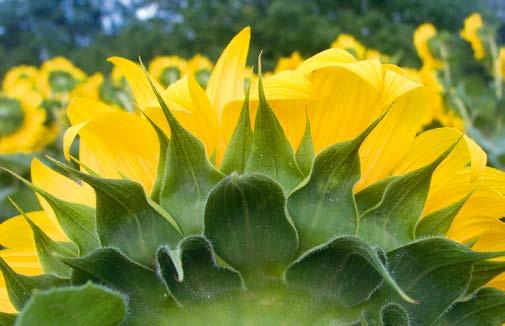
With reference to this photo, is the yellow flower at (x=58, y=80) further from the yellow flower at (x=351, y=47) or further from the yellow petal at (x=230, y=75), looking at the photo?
the yellow petal at (x=230, y=75)

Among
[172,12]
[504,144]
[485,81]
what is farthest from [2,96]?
[172,12]

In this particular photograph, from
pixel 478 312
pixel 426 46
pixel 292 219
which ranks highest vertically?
pixel 292 219

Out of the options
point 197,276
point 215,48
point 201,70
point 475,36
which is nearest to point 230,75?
point 197,276

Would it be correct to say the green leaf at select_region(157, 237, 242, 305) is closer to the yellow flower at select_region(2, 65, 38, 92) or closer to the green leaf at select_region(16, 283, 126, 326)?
the green leaf at select_region(16, 283, 126, 326)

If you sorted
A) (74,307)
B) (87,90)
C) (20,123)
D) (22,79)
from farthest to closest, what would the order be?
(22,79) → (87,90) → (20,123) → (74,307)

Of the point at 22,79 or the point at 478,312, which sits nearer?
the point at 478,312

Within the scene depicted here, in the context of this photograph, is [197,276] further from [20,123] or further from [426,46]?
[20,123]
